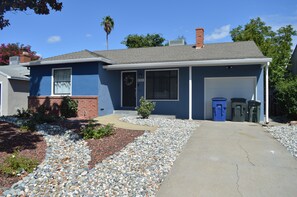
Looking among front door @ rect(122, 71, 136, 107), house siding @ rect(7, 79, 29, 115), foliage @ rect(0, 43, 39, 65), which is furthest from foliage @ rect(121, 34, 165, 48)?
front door @ rect(122, 71, 136, 107)

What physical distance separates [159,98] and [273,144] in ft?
22.2

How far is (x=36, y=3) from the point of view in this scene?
6.20m

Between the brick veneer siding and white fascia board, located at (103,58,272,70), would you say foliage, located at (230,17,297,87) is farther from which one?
the brick veneer siding

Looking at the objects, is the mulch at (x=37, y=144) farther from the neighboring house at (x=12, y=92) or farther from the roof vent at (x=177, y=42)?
the roof vent at (x=177, y=42)

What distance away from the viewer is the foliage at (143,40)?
30656 mm

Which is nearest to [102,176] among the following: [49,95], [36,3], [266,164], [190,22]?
[266,164]

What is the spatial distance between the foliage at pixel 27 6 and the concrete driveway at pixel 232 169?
17.6 ft

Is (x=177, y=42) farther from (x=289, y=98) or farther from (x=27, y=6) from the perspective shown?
(x=27, y=6)

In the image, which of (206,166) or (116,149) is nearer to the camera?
(206,166)

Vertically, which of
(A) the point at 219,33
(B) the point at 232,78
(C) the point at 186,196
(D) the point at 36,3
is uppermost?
(A) the point at 219,33

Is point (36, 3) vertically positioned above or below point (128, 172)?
above

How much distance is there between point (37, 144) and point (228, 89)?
903 cm

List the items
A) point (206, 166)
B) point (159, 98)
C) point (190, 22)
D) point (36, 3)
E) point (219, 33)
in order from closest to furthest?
point (206, 166) < point (36, 3) < point (159, 98) < point (190, 22) < point (219, 33)

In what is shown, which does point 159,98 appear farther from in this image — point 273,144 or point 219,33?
point 219,33
